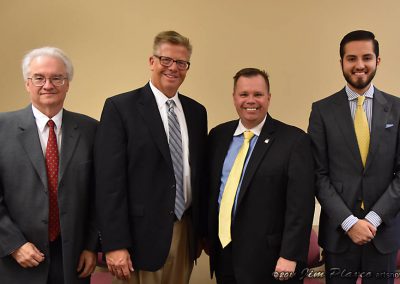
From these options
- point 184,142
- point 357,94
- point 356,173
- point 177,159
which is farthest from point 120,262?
point 357,94

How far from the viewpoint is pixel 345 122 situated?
2.14m

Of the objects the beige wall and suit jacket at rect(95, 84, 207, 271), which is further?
the beige wall

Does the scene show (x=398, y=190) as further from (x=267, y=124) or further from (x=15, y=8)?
(x=15, y=8)

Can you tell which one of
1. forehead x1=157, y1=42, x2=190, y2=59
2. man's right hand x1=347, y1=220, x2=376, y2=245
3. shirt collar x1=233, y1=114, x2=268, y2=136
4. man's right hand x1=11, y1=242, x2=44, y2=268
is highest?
forehead x1=157, y1=42, x2=190, y2=59

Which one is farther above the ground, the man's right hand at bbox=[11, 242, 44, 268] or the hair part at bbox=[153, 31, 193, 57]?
the hair part at bbox=[153, 31, 193, 57]

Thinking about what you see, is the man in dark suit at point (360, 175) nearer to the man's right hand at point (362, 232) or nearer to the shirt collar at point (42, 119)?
the man's right hand at point (362, 232)

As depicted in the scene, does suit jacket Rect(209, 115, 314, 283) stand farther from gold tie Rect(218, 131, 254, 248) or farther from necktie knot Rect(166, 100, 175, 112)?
necktie knot Rect(166, 100, 175, 112)

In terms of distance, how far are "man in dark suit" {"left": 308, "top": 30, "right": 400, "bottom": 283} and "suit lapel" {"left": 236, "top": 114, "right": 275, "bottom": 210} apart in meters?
0.28

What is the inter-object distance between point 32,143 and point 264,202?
1188 millimetres

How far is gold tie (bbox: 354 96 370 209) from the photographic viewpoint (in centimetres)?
210

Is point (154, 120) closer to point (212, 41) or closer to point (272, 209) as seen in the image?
point (272, 209)

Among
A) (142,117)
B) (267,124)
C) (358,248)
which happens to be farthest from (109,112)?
(358,248)

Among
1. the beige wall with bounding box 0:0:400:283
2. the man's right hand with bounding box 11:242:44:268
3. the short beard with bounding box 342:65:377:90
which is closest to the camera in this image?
the man's right hand with bounding box 11:242:44:268

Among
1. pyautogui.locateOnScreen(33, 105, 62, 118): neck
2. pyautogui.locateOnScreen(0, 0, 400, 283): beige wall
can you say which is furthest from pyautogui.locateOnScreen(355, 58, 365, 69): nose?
pyautogui.locateOnScreen(33, 105, 62, 118): neck
